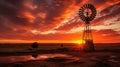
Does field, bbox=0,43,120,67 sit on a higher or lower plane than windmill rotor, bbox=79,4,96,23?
lower

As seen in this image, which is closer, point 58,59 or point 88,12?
point 58,59

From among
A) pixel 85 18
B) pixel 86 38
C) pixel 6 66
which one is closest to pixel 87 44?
pixel 86 38

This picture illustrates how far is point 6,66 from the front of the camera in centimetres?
2442

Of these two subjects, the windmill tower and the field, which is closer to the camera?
the field

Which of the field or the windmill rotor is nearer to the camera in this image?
the field

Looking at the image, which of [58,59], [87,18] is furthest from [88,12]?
[58,59]

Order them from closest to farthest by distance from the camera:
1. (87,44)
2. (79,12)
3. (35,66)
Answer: (35,66)
(87,44)
(79,12)

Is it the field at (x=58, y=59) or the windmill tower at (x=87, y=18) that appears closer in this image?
the field at (x=58, y=59)

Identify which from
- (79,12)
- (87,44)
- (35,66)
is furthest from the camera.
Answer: (79,12)

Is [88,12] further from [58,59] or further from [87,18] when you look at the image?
[58,59]

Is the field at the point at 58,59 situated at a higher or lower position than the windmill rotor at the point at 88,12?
lower

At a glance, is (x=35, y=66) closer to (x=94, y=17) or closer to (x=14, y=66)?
(x=14, y=66)

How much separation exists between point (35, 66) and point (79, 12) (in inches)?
1561

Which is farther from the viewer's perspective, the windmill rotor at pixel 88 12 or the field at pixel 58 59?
the windmill rotor at pixel 88 12
